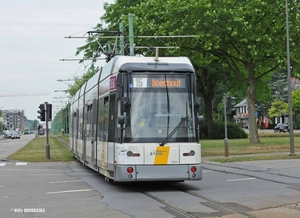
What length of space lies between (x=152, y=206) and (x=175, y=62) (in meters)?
4.70

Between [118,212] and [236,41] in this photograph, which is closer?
[118,212]

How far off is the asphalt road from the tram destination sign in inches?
105

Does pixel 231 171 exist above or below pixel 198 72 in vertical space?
below

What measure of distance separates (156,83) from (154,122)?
1.03m

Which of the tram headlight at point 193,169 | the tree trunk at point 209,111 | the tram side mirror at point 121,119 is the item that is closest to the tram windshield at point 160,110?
the tram side mirror at point 121,119

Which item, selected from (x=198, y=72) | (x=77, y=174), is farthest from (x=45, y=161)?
(x=198, y=72)

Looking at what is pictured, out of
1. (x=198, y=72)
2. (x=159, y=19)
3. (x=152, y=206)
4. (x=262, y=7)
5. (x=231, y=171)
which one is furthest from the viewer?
(x=198, y=72)

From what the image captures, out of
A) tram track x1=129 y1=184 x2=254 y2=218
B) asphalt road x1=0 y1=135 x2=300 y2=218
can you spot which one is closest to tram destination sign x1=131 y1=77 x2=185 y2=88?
asphalt road x1=0 y1=135 x2=300 y2=218

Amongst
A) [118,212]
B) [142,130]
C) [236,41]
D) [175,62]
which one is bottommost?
[118,212]

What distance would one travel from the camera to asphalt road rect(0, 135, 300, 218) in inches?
438

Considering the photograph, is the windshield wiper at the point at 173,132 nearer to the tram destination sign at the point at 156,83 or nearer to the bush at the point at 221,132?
the tram destination sign at the point at 156,83

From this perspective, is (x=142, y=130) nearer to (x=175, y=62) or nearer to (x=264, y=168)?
(x=175, y=62)

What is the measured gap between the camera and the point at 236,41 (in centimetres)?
3422

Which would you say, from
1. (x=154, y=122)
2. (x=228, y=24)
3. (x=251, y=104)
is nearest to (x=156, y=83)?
(x=154, y=122)
